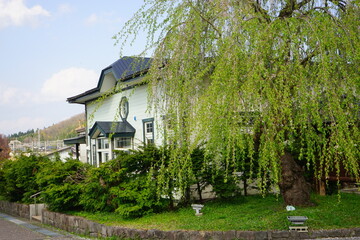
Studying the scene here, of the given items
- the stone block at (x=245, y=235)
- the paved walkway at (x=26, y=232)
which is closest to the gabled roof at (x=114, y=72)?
the paved walkway at (x=26, y=232)

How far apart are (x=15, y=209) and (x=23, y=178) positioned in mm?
1349

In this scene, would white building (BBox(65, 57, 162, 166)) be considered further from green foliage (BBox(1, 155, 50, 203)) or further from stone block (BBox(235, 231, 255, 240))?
stone block (BBox(235, 231, 255, 240))

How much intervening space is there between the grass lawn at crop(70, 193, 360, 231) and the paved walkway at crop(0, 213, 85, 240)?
841 mm

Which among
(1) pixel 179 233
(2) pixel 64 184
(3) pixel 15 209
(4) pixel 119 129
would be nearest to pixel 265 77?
(1) pixel 179 233

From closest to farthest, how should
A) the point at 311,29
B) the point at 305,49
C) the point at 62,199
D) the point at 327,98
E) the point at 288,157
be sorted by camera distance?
1. the point at 327,98
2. the point at 311,29
3. the point at 305,49
4. the point at 288,157
5. the point at 62,199

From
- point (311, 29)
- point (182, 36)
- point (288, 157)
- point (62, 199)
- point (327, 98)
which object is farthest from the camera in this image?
point (62, 199)

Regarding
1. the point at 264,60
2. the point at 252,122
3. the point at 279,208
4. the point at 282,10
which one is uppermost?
the point at 282,10

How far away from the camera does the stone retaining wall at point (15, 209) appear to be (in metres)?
12.9

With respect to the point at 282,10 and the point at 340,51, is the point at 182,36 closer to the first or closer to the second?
the point at 282,10

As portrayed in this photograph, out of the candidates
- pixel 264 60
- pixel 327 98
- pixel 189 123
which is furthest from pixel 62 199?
pixel 327 98

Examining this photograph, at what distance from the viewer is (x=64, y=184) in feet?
34.4

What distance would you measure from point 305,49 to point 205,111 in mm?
1995

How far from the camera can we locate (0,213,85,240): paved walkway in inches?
356

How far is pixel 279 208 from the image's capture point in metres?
8.15
